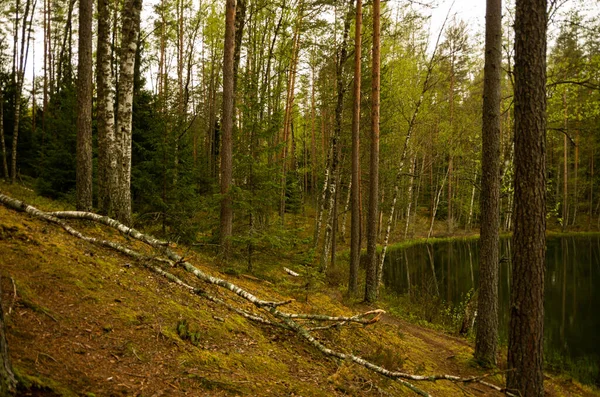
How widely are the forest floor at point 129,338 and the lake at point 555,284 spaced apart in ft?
15.2

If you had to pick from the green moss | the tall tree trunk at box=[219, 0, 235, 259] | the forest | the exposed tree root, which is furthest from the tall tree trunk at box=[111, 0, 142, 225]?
the green moss

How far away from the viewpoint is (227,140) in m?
9.75

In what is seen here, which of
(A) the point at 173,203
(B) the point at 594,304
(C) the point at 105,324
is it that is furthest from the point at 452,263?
(C) the point at 105,324

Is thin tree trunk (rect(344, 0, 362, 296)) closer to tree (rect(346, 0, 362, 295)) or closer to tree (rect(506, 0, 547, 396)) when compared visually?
tree (rect(346, 0, 362, 295))

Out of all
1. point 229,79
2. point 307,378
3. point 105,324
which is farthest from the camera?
point 229,79

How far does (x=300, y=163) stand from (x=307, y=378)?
130ft

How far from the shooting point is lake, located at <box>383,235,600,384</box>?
35.3 ft

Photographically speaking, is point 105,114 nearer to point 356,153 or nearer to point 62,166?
point 62,166

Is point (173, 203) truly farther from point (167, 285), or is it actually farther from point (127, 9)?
point (167, 285)

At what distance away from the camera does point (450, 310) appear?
562 inches

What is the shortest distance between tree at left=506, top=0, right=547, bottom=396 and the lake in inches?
90.3

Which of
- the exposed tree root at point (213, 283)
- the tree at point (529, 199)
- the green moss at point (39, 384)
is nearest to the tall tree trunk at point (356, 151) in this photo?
the tree at point (529, 199)

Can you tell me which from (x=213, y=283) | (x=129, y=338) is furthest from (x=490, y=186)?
(x=129, y=338)

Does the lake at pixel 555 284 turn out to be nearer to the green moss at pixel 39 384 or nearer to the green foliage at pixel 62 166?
the green moss at pixel 39 384
